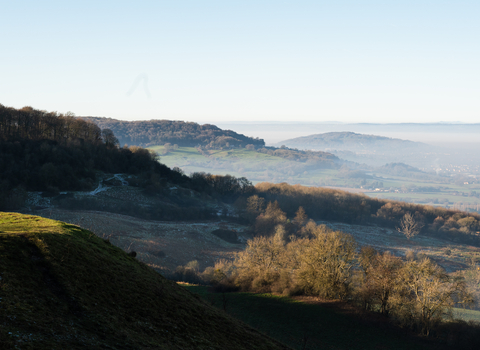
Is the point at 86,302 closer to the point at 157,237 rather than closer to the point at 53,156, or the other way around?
the point at 157,237

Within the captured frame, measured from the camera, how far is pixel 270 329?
35625mm

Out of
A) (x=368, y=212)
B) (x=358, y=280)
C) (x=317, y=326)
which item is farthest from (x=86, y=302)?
(x=368, y=212)

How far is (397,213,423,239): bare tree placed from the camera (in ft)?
441

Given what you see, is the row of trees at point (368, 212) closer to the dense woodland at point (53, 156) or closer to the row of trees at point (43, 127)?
the dense woodland at point (53, 156)

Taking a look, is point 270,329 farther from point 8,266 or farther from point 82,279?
point 8,266

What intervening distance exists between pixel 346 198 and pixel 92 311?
152 m

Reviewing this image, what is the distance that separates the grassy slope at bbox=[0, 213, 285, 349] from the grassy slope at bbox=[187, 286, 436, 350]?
13.3 m

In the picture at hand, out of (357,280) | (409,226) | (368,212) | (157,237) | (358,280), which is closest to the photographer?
(358,280)

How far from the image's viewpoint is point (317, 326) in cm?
3644

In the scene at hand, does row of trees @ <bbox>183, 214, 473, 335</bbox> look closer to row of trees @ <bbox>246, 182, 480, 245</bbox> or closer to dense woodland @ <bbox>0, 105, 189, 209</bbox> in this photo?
dense woodland @ <bbox>0, 105, 189, 209</bbox>

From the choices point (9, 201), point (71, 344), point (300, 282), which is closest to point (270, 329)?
point (300, 282)

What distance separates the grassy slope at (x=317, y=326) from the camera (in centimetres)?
3325

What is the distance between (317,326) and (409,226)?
124329 millimetres

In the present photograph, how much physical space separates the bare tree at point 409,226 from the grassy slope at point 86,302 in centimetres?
13022
